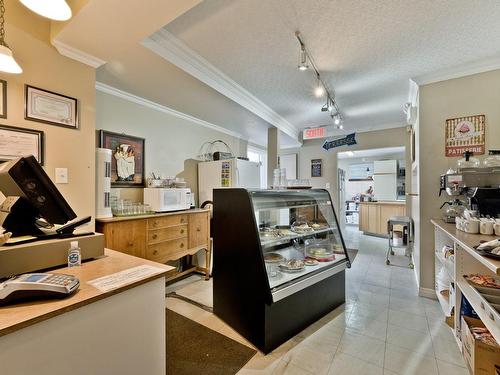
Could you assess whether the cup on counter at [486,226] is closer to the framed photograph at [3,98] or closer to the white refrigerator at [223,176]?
the white refrigerator at [223,176]

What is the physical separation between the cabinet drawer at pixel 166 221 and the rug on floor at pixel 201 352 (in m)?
1.07

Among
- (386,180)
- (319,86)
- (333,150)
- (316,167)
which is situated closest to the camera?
(319,86)

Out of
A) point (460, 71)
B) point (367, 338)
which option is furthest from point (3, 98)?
point (460, 71)

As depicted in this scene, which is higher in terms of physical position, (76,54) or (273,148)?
(76,54)

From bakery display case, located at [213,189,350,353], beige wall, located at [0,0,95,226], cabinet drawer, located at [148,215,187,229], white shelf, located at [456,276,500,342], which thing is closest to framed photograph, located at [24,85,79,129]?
beige wall, located at [0,0,95,226]

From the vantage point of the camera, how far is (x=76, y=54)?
6.75 feet

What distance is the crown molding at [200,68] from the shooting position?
2.12m

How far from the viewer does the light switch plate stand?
200cm

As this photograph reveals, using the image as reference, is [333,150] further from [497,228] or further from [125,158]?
[125,158]

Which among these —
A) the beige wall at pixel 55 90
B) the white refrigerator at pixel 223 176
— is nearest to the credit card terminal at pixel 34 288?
the beige wall at pixel 55 90

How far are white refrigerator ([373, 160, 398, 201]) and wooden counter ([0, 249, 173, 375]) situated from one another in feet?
24.7

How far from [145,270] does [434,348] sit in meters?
2.29

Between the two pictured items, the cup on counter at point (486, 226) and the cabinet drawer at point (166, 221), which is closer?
the cup on counter at point (486, 226)

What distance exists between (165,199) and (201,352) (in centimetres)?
184
